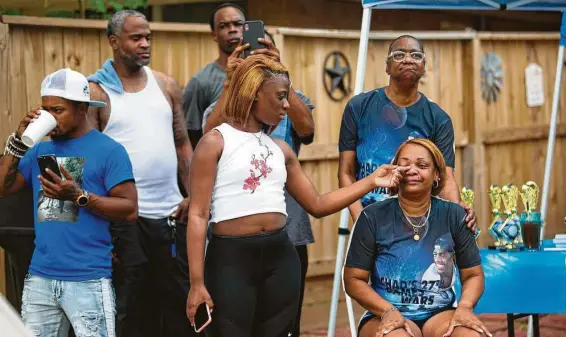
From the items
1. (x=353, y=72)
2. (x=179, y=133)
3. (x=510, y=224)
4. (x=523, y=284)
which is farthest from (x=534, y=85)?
(x=179, y=133)

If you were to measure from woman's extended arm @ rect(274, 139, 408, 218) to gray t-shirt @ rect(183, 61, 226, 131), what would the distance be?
172 centimetres

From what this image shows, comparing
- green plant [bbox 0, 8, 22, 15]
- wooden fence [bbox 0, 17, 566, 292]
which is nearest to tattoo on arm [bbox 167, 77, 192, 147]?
wooden fence [bbox 0, 17, 566, 292]

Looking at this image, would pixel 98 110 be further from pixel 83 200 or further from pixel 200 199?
pixel 200 199

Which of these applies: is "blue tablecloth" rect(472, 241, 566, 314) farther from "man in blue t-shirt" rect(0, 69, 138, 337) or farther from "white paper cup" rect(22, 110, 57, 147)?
"white paper cup" rect(22, 110, 57, 147)

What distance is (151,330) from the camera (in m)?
7.40

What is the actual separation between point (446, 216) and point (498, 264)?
1.31 m

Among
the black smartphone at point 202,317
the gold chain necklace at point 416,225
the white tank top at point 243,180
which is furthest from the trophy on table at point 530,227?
the black smartphone at point 202,317

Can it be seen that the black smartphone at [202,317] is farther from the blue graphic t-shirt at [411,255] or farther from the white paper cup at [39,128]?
the white paper cup at [39,128]

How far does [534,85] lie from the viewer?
43.2 ft

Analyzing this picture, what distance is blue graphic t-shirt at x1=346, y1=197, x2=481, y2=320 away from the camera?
574 cm

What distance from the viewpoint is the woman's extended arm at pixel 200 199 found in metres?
5.39

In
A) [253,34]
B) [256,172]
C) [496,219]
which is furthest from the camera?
[496,219]

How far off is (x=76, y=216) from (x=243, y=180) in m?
0.88

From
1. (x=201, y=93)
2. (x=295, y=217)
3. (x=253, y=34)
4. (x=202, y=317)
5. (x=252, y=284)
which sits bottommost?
(x=202, y=317)
